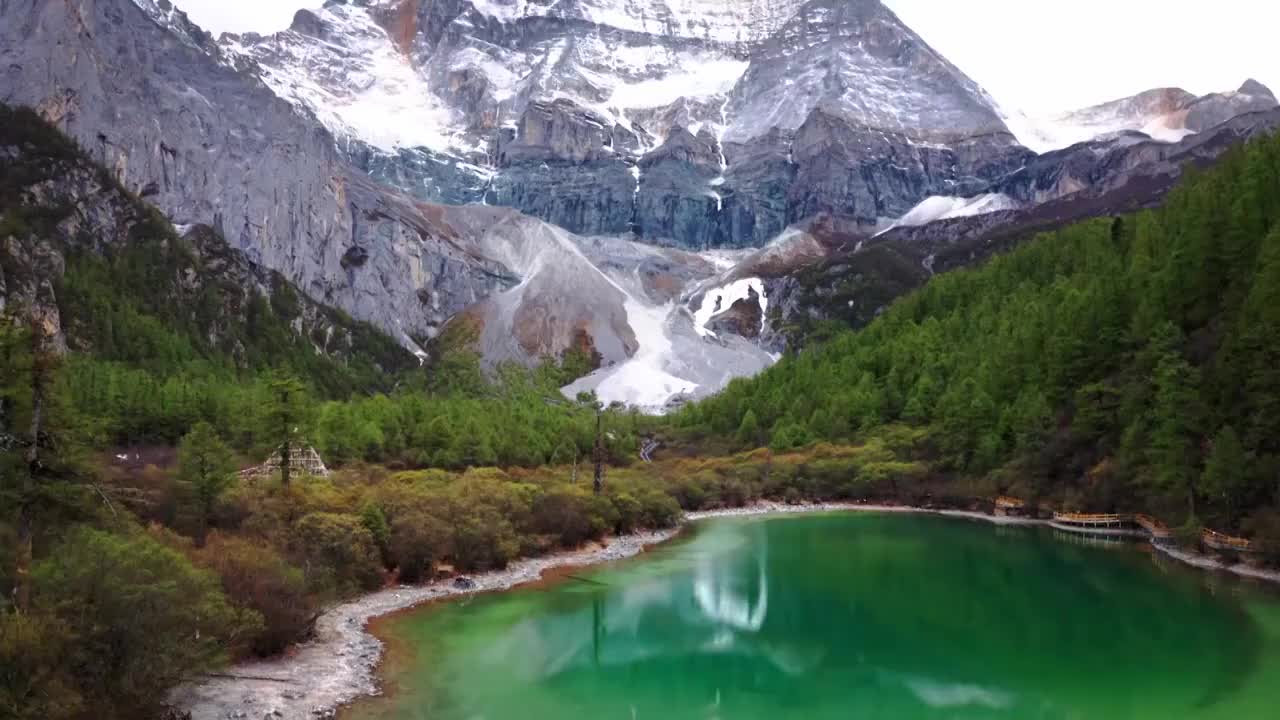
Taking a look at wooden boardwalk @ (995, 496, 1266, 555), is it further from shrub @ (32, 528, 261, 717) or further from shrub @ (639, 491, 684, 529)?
shrub @ (32, 528, 261, 717)

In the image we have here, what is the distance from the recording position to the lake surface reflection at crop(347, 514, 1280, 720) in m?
22.1

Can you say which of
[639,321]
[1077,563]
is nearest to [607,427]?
[1077,563]

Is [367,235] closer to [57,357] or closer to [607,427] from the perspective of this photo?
[607,427]

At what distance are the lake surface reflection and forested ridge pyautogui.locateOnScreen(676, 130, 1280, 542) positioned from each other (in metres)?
5.78

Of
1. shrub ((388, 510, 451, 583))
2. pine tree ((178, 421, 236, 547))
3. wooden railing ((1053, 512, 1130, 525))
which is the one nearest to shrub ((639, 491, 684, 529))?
shrub ((388, 510, 451, 583))

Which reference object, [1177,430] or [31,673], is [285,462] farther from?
[1177,430]

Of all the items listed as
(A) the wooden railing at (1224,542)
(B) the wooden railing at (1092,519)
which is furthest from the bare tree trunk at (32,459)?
→ (B) the wooden railing at (1092,519)

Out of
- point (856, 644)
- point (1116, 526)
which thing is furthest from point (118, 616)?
point (1116, 526)

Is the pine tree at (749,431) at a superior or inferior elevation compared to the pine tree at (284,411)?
inferior

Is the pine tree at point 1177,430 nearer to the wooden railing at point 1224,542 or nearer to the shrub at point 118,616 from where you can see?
the wooden railing at point 1224,542

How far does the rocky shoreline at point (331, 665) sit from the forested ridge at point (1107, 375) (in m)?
4.92

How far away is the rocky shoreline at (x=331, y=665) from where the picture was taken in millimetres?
20469

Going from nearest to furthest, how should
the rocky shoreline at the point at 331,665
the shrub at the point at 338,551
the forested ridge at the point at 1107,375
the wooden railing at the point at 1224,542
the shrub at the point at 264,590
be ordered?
the rocky shoreline at the point at 331,665, the shrub at the point at 264,590, the shrub at the point at 338,551, the wooden railing at the point at 1224,542, the forested ridge at the point at 1107,375

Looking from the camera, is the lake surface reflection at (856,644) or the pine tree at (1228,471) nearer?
the lake surface reflection at (856,644)
